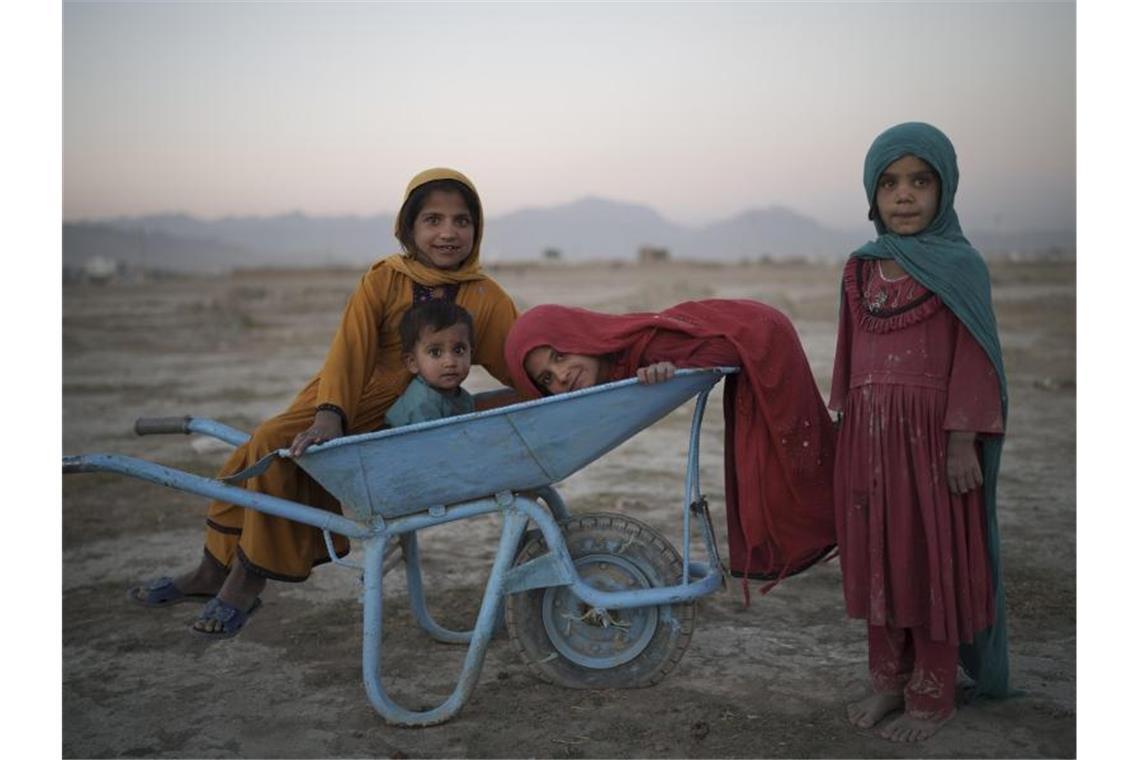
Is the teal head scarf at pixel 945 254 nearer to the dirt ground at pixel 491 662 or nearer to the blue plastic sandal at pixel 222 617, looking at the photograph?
the dirt ground at pixel 491 662

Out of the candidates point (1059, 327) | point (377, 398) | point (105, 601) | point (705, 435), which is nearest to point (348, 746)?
point (377, 398)

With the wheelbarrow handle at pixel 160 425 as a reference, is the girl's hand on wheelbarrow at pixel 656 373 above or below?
above

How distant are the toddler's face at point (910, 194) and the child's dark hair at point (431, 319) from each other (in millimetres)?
1449

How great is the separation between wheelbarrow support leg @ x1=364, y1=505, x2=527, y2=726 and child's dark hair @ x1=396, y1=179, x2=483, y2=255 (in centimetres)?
117

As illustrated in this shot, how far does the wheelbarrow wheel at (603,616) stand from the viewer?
340cm

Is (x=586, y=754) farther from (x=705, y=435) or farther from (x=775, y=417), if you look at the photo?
(x=705, y=435)

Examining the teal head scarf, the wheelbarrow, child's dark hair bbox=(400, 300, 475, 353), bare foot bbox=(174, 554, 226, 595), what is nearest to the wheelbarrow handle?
the wheelbarrow

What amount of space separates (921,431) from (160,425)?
268 centimetres

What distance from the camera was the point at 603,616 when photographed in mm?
3404

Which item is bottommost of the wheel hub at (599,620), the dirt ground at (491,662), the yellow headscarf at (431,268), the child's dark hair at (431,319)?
the dirt ground at (491,662)

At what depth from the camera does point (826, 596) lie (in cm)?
442

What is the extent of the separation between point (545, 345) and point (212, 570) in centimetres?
159

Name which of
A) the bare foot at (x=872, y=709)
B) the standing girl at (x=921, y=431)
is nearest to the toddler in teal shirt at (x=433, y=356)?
the standing girl at (x=921, y=431)

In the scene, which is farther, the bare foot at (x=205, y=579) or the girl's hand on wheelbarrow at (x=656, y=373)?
the bare foot at (x=205, y=579)
